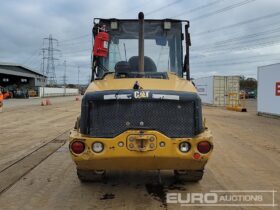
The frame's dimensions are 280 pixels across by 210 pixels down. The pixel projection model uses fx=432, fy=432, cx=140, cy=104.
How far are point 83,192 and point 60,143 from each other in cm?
628

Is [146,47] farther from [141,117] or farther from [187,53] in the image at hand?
[141,117]

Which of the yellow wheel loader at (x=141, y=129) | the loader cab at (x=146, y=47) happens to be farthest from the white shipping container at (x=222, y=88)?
the yellow wheel loader at (x=141, y=129)

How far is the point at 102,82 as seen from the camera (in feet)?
22.9

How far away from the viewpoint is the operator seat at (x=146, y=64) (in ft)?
26.0

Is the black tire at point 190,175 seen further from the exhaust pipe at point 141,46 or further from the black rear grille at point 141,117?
the exhaust pipe at point 141,46

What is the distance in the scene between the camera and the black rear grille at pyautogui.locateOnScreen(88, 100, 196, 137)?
617 centimetres

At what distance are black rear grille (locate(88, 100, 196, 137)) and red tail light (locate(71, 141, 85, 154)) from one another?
Result: 21 cm

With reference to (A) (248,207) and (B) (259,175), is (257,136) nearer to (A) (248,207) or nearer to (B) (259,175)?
(B) (259,175)

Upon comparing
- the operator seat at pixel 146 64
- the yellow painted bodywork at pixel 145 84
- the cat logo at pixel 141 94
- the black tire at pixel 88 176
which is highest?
the operator seat at pixel 146 64

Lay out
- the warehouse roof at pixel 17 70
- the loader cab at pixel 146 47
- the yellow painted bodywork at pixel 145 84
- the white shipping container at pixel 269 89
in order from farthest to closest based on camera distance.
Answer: the warehouse roof at pixel 17 70 → the white shipping container at pixel 269 89 → the loader cab at pixel 146 47 → the yellow painted bodywork at pixel 145 84

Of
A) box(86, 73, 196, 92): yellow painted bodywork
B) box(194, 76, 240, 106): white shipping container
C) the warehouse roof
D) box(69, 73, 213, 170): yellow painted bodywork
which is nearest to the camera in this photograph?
box(69, 73, 213, 170): yellow painted bodywork

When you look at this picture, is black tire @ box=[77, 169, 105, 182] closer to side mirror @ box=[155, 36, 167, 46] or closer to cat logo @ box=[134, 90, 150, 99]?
cat logo @ box=[134, 90, 150, 99]

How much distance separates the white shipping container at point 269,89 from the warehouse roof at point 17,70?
49321 mm

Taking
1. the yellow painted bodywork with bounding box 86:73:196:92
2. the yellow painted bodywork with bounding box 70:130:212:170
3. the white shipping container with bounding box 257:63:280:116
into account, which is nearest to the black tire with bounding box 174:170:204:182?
the yellow painted bodywork with bounding box 70:130:212:170
